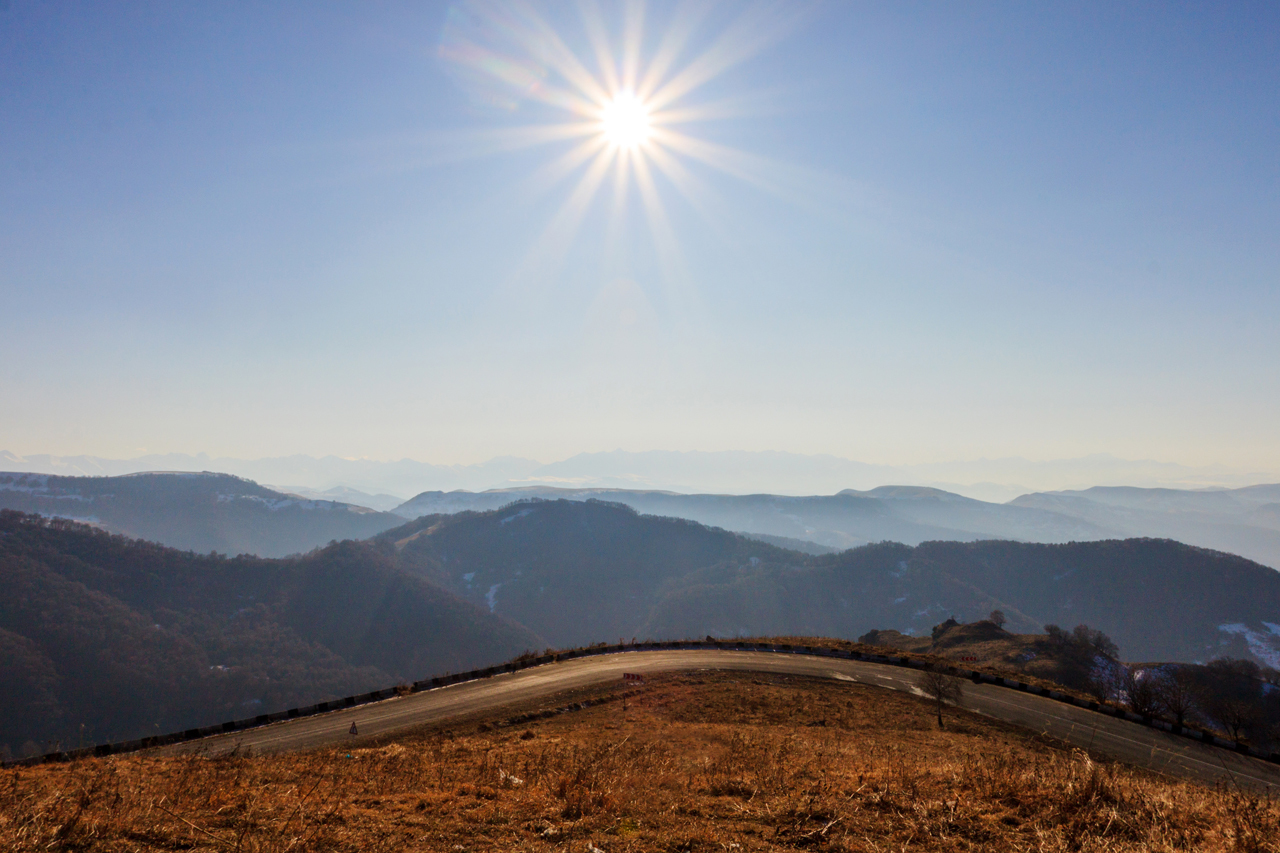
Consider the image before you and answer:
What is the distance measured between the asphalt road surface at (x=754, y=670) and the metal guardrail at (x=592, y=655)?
25.6 inches

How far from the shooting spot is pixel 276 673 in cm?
19638

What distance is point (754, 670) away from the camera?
1481 inches

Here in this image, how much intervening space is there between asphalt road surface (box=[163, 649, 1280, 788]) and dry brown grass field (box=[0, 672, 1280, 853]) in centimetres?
1086

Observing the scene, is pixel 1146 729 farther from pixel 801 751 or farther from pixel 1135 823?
pixel 1135 823

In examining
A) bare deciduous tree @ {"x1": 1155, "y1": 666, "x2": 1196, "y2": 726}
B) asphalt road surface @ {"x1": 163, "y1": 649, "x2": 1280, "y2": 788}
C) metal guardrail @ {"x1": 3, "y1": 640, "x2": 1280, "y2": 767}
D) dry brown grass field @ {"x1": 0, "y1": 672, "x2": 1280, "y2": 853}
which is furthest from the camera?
bare deciduous tree @ {"x1": 1155, "y1": 666, "x2": 1196, "y2": 726}

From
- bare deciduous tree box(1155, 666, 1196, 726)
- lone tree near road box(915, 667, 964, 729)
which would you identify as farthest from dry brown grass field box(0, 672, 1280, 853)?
bare deciduous tree box(1155, 666, 1196, 726)

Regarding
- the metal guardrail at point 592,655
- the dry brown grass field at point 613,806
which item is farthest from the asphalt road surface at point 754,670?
A: the dry brown grass field at point 613,806

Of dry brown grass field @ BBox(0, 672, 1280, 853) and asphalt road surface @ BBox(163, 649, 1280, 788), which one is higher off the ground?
dry brown grass field @ BBox(0, 672, 1280, 853)

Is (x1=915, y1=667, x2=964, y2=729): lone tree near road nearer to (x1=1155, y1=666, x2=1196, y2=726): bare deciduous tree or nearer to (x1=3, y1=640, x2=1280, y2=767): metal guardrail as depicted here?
(x1=3, y1=640, x2=1280, y2=767): metal guardrail

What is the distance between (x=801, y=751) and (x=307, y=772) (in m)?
14.0

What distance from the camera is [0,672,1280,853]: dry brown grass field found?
7.09 meters

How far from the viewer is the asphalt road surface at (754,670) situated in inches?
960

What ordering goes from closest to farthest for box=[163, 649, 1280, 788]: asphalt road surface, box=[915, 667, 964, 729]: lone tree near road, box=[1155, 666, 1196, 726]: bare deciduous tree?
1. box=[163, 649, 1280, 788]: asphalt road surface
2. box=[1155, 666, 1196, 726]: bare deciduous tree
3. box=[915, 667, 964, 729]: lone tree near road

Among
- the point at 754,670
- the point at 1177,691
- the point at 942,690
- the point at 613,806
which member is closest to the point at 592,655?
the point at 754,670
